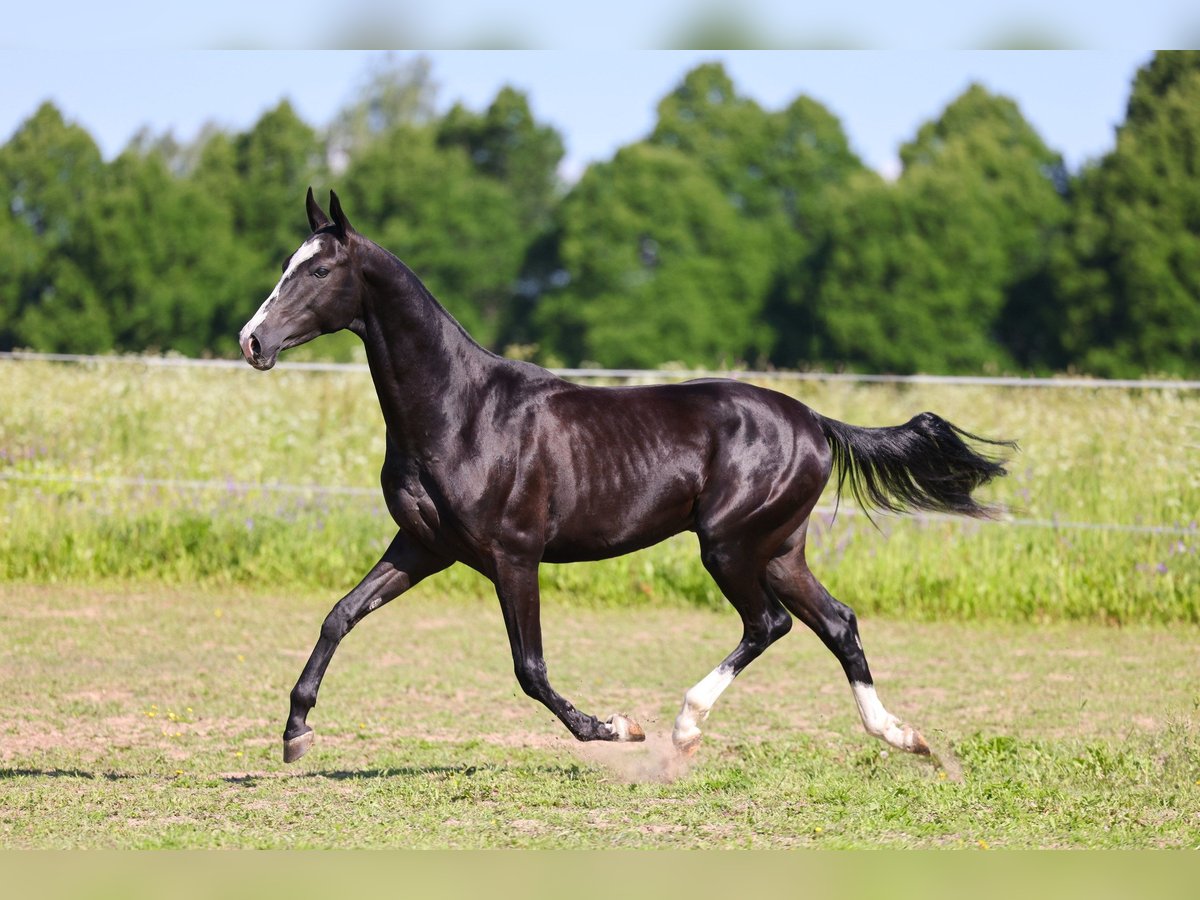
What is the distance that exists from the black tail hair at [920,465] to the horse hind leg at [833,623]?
0.51m

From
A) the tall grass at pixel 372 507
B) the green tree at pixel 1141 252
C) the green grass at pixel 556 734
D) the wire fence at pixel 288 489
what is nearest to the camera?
the green grass at pixel 556 734

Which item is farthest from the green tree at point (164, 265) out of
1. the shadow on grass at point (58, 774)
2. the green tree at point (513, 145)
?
the shadow on grass at point (58, 774)

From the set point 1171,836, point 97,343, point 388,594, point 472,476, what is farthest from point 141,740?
point 97,343

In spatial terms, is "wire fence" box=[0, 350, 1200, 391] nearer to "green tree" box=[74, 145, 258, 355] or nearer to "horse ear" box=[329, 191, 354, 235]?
"horse ear" box=[329, 191, 354, 235]

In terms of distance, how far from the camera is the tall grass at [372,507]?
1001 cm

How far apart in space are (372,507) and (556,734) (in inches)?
192

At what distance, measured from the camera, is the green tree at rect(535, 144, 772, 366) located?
39.2m

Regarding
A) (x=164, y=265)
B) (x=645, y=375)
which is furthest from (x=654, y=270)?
(x=645, y=375)

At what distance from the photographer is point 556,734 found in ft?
22.0

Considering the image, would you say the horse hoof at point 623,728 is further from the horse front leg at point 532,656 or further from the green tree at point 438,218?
the green tree at point 438,218

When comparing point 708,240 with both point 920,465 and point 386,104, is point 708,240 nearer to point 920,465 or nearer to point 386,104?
point 386,104

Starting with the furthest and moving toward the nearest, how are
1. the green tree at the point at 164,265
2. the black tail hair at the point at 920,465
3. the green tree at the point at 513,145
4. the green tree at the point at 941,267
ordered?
the green tree at the point at 513,145, the green tree at the point at 164,265, the green tree at the point at 941,267, the black tail hair at the point at 920,465

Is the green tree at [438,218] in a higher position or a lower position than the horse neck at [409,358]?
higher

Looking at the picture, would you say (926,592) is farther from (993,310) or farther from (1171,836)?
(993,310)
